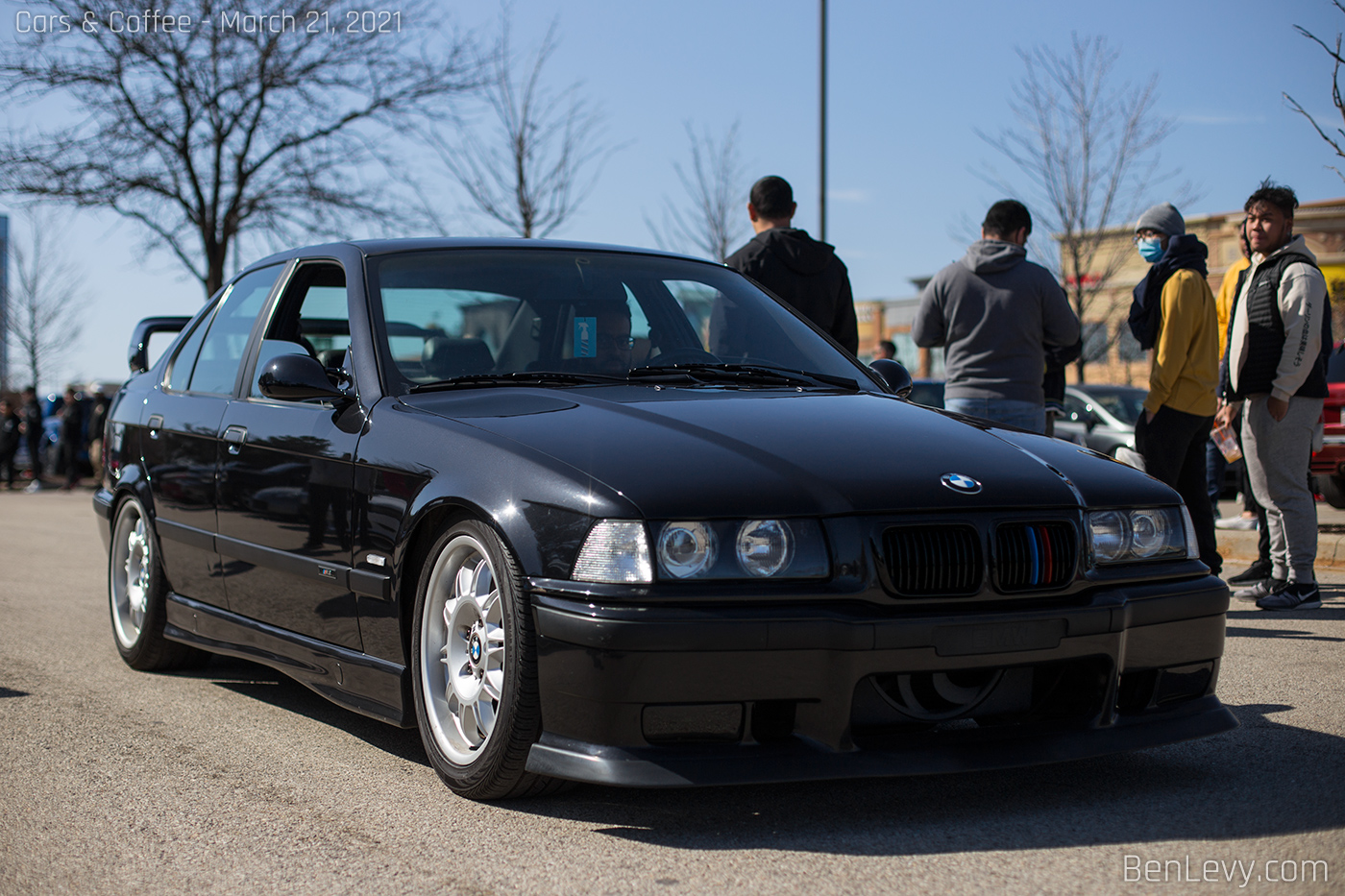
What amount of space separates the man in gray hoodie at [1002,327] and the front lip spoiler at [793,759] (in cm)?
326

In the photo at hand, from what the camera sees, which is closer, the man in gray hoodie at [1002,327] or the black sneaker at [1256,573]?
the man in gray hoodie at [1002,327]

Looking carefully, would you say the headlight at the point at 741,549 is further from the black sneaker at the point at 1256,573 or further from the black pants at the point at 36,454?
the black pants at the point at 36,454

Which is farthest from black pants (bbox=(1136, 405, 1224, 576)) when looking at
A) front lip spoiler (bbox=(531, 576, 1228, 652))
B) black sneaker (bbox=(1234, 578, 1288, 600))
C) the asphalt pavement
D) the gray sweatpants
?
front lip spoiler (bbox=(531, 576, 1228, 652))

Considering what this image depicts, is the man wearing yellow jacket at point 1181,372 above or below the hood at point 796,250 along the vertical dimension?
below

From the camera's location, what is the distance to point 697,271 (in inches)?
188

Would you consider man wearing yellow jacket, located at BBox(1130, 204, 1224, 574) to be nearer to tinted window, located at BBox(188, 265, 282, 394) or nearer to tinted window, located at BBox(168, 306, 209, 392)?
tinted window, located at BBox(188, 265, 282, 394)

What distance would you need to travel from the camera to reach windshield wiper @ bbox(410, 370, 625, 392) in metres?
3.90

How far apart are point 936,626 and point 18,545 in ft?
35.6

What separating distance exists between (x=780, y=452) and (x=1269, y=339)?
13.7 ft

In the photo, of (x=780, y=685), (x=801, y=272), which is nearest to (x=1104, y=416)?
(x=801, y=272)

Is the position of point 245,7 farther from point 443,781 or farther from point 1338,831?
point 1338,831

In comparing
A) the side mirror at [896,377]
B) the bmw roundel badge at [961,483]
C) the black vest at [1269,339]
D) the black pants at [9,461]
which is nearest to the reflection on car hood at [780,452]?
the bmw roundel badge at [961,483]

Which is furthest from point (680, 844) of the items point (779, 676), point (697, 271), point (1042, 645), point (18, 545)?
point (18, 545)

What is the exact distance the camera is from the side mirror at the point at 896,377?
178 inches
